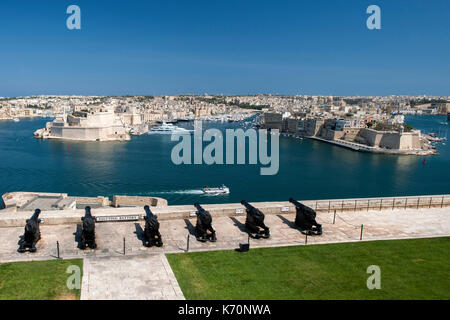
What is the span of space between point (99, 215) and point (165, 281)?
10.7ft

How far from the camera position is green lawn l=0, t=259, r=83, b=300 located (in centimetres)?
550

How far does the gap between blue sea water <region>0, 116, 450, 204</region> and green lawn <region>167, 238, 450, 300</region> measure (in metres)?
15.4

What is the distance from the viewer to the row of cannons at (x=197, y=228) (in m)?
6.99

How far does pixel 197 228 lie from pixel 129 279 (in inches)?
86.0

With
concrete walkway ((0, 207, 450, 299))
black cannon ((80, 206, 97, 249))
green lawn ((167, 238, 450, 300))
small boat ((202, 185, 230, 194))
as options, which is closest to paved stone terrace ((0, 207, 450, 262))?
concrete walkway ((0, 207, 450, 299))

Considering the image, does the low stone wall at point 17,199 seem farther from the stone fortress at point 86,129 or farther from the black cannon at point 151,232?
the stone fortress at point 86,129

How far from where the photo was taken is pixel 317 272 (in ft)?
21.9

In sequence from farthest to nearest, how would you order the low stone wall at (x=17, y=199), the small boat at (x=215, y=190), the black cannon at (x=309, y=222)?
the small boat at (x=215, y=190) → the low stone wall at (x=17, y=199) → the black cannon at (x=309, y=222)

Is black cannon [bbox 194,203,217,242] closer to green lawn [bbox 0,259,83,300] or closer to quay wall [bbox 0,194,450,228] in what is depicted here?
quay wall [bbox 0,194,450,228]

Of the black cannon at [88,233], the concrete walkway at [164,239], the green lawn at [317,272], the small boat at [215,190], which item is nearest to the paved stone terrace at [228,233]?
the concrete walkway at [164,239]

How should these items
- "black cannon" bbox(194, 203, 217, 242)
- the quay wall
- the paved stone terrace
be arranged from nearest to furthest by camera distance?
the paved stone terrace → "black cannon" bbox(194, 203, 217, 242) → the quay wall

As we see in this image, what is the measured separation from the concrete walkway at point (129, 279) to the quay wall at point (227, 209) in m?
2.02

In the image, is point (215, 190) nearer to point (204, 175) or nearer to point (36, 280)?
point (204, 175)
